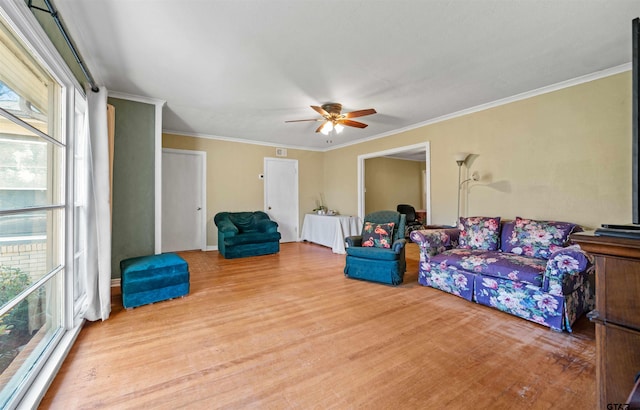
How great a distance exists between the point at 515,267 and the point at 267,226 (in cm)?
407

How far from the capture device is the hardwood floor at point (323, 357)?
1.52m

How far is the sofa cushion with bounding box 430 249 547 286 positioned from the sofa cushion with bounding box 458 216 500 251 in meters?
0.13

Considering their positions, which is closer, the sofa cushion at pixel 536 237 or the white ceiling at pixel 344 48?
the white ceiling at pixel 344 48

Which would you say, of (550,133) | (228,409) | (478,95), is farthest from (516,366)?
(478,95)

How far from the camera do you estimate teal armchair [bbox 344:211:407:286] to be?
11.1ft

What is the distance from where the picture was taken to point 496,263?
2.66 metres

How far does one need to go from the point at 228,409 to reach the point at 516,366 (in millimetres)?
1822

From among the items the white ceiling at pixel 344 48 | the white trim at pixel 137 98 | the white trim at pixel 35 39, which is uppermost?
the white ceiling at pixel 344 48

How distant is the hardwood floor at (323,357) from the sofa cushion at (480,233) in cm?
74

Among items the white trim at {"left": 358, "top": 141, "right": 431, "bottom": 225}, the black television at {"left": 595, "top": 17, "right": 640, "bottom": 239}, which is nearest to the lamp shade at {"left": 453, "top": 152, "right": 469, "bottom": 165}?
the white trim at {"left": 358, "top": 141, "right": 431, "bottom": 225}

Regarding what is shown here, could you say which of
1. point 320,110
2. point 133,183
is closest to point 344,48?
point 320,110

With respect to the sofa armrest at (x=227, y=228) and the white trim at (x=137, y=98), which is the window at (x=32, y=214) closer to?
the white trim at (x=137, y=98)

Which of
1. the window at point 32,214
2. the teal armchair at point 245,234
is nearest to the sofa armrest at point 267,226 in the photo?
the teal armchair at point 245,234

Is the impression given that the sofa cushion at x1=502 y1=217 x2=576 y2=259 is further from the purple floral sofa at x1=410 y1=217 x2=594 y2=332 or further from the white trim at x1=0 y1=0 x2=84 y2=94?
the white trim at x1=0 y1=0 x2=84 y2=94
